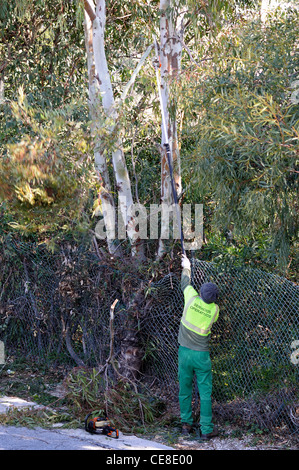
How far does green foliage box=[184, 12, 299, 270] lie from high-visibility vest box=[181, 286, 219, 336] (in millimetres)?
911

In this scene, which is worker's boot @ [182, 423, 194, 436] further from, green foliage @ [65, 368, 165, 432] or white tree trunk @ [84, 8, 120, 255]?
white tree trunk @ [84, 8, 120, 255]

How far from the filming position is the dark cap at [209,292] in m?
6.26

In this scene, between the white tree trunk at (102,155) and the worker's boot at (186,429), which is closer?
the worker's boot at (186,429)

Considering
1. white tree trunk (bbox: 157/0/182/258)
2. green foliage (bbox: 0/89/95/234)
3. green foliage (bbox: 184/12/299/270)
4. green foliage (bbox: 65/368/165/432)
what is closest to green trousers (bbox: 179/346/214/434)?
green foliage (bbox: 65/368/165/432)

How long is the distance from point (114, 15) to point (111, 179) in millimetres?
3550

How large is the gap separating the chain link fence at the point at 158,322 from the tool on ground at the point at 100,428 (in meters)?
1.25

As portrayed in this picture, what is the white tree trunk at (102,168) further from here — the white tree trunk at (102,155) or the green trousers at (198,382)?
the green trousers at (198,382)

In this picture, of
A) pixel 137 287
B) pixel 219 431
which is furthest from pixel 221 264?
pixel 219 431

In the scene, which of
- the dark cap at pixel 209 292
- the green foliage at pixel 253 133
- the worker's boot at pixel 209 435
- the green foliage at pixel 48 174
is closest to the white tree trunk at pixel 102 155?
the green foliage at pixel 48 174

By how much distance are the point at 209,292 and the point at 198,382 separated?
1.03 meters

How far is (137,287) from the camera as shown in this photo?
7.53 metres

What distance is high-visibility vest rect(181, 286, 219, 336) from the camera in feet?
20.7

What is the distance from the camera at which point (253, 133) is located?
5.13m

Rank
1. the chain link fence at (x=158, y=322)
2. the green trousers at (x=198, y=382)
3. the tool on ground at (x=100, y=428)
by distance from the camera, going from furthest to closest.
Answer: the green trousers at (x=198, y=382), the chain link fence at (x=158, y=322), the tool on ground at (x=100, y=428)
